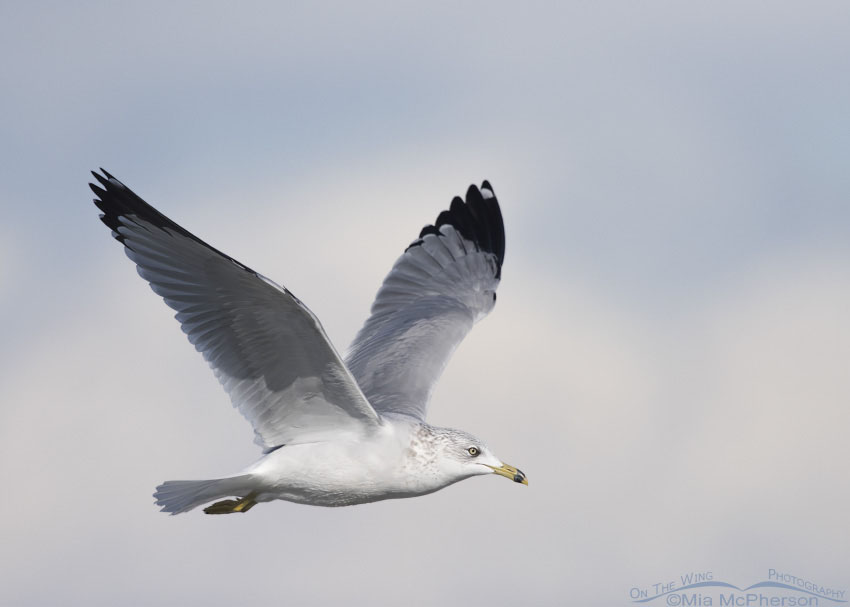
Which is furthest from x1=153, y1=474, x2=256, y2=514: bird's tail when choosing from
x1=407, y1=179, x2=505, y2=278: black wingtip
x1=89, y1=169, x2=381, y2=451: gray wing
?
x1=407, y1=179, x2=505, y2=278: black wingtip

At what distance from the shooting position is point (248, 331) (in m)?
10.4

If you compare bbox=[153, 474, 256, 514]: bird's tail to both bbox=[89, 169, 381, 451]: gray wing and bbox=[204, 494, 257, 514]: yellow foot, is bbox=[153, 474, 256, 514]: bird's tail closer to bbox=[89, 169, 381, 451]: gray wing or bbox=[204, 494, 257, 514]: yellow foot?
bbox=[204, 494, 257, 514]: yellow foot

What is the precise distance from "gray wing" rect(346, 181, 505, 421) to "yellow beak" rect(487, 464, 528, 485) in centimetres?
119

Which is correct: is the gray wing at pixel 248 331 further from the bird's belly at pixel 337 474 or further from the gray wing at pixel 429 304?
the gray wing at pixel 429 304

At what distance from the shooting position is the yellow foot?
436 inches

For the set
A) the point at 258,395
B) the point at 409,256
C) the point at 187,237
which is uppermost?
the point at 409,256

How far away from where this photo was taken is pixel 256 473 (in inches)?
423

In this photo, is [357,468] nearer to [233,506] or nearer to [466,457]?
[466,457]

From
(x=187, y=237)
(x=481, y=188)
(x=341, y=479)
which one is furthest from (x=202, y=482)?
(x=481, y=188)

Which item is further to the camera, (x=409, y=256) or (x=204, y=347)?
(x=409, y=256)

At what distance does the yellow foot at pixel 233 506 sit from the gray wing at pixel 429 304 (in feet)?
5.39

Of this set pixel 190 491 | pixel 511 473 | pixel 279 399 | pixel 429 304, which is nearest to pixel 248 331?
pixel 279 399

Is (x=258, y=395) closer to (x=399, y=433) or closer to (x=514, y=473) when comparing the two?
(x=399, y=433)

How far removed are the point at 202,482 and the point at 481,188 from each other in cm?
721
